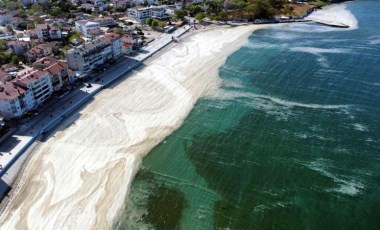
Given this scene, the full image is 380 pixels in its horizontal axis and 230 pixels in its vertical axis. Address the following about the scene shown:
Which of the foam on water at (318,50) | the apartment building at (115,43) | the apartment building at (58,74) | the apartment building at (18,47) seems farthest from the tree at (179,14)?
the apartment building at (58,74)

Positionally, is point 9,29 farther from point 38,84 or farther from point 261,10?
point 261,10

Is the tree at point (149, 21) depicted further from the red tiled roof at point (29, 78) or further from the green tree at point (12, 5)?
the red tiled roof at point (29, 78)

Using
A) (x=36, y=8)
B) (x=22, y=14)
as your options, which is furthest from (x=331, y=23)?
(x=22, y=14)

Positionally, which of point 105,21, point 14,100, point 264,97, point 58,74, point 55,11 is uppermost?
point 58,74

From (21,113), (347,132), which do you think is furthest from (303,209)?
(21,113)

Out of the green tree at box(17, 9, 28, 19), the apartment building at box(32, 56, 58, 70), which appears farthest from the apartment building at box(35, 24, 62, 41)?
the apartment building at box(32, 56, 58, 70)

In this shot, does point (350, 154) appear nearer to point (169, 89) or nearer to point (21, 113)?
point (169, 89)
